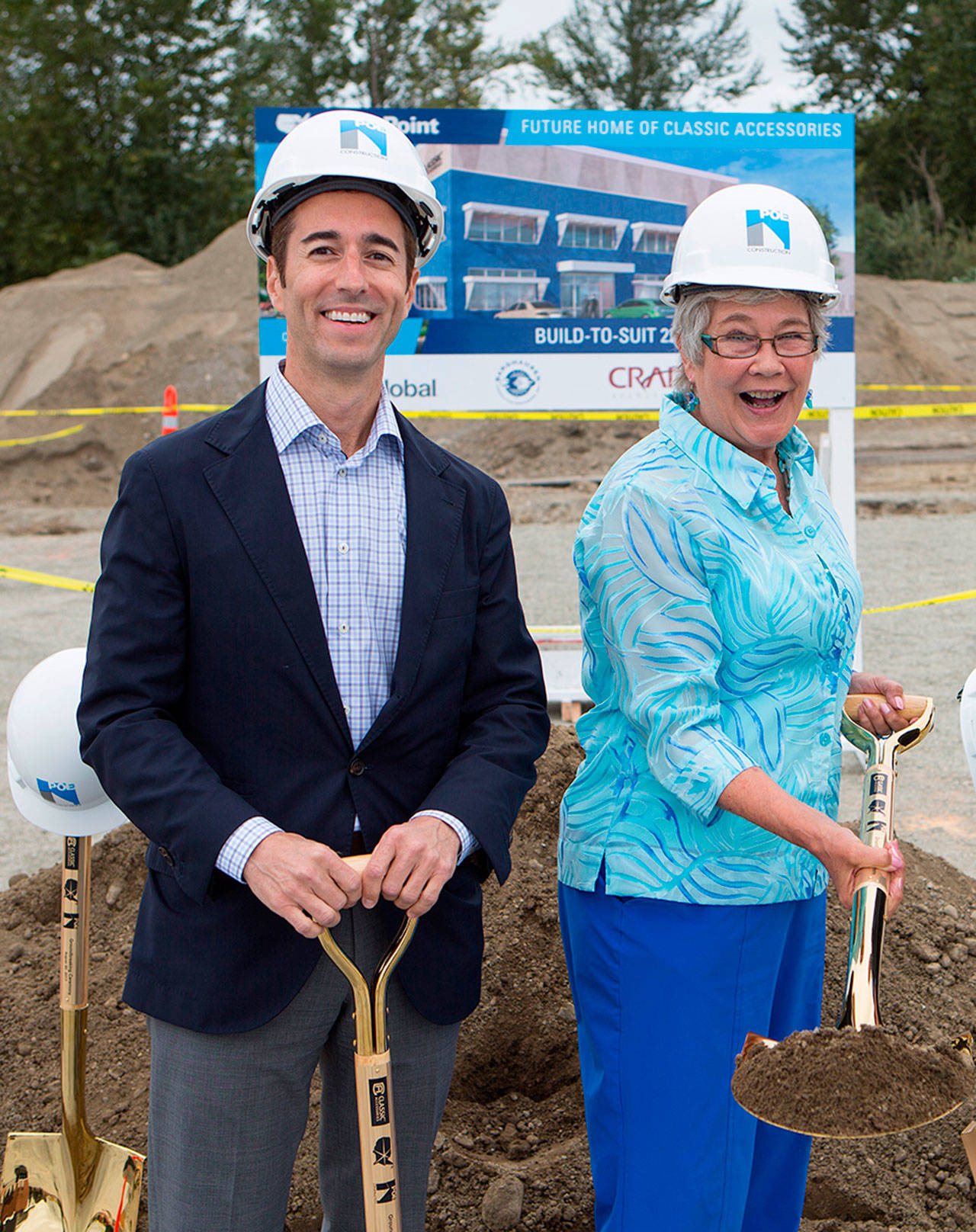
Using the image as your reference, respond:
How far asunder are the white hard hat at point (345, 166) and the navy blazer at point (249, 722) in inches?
12.3

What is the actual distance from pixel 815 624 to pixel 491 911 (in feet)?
6.83

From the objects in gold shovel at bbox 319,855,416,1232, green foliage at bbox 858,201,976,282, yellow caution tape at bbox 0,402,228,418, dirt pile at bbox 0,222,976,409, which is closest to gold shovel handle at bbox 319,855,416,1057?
gold shovel at bbox 319,855,416,1232

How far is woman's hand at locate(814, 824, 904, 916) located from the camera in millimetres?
1816

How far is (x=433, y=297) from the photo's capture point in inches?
256

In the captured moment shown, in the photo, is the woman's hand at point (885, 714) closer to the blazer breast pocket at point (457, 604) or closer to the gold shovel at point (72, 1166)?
the blazer breast pocket at point (457, 604)

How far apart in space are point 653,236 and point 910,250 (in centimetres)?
2129

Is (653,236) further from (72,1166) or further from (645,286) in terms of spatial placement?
(72,1166)

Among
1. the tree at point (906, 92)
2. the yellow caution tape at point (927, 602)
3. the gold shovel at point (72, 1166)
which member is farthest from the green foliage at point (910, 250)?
the gold shovel at point (72, 1166)

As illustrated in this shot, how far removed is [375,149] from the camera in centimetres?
193

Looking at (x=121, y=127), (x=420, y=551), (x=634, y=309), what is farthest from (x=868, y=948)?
(x=121, y=127)

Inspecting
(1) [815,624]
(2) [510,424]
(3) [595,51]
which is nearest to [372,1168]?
(1) [815,624]

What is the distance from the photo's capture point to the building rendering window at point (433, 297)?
6.49m

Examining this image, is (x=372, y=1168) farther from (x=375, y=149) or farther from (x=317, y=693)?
(x=375, y=149)

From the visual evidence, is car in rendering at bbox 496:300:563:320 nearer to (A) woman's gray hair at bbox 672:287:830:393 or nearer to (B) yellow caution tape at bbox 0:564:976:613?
(B) yellow caution tape at bbox 0:564:976:613
